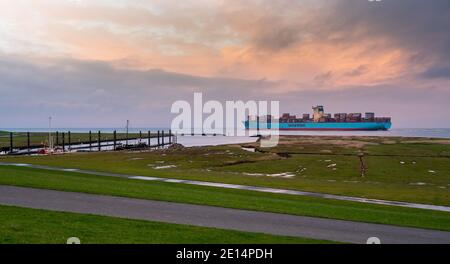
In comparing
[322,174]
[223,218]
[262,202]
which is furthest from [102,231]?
[322,174]

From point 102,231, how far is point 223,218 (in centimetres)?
454

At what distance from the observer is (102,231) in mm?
11117

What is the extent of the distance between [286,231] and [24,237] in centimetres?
718

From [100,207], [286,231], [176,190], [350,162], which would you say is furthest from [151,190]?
[350,162]

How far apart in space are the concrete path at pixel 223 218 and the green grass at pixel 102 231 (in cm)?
95

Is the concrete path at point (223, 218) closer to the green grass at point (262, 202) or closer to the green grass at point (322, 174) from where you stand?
the green grass at point (262, 202)

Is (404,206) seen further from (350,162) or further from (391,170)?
(350,162)

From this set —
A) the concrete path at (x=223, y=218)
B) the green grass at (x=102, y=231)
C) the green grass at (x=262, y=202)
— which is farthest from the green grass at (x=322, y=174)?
the green grass at (x=102, y=231)

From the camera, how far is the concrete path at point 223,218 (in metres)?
12.8

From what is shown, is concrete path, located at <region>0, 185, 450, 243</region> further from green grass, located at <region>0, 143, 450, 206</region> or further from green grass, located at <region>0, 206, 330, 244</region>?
green grass, located at <region>0, 143, 450, 206</region>

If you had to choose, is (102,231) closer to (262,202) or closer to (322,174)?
(262,202)

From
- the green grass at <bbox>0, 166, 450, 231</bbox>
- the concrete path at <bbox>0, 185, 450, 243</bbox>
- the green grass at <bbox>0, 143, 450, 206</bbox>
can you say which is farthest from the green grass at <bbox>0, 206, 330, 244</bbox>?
the green grass at <bbox>0, 143, 450, 206</bbox>
